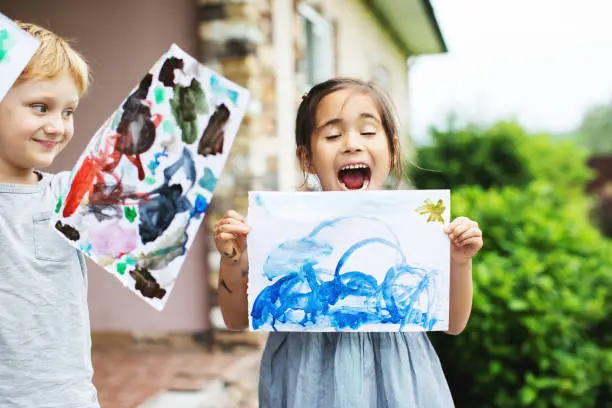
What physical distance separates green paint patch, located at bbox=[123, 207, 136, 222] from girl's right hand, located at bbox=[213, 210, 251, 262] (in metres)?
0.22

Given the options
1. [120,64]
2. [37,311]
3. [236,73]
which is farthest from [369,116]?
[120,64]

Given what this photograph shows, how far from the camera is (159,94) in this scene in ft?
5.16

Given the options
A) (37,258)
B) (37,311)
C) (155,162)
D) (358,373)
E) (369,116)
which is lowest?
(358,373)

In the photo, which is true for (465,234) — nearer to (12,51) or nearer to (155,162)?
(155,162)

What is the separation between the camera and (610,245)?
3539 mm

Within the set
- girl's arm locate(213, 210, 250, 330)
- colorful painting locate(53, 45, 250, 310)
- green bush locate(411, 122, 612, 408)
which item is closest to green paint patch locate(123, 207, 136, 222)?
colorful painting locate(53, 45, 250, 310)

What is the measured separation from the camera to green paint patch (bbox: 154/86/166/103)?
5.15ft

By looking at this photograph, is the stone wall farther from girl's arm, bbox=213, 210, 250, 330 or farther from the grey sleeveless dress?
the grey sleeveless dress

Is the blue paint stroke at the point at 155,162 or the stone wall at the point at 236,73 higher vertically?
the stone wall at the point at 236,73

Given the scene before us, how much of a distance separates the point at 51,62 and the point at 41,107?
10cm

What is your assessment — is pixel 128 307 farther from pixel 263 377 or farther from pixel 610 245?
pixel 610 245

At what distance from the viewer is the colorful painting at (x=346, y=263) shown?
144 cm

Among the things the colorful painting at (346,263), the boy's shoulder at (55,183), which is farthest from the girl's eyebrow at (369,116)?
the boy's shoulder at (55,183)

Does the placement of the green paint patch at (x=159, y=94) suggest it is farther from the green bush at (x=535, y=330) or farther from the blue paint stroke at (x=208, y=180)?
the green bush at (x=535, y=330)
